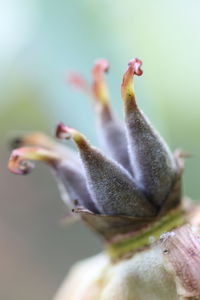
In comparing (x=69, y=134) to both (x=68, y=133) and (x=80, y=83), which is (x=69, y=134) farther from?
(x=80, y=83)

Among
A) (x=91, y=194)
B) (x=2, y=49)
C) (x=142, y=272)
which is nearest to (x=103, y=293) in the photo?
(x=142, y=272)

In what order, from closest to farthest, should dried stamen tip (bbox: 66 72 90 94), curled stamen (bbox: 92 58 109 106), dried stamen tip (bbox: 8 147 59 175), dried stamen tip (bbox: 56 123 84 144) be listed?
dried stamen tip (bbox: 56 123 84 144) → dried stamen tip (bbox: 8 147 59 175) → curled stamen (bbox: 92 58 109 106) → dried stamen tip (bbox: 66 72 90 94)

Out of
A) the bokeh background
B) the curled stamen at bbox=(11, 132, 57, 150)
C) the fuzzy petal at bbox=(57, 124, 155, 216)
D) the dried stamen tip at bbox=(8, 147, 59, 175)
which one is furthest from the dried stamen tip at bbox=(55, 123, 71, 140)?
the bokeh background

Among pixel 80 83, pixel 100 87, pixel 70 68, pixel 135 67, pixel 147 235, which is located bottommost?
pixel 147 235

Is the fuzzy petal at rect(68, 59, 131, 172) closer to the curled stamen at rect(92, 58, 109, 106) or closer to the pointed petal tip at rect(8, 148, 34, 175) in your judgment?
the curled stamen at rect(92, 58, 109, 106)

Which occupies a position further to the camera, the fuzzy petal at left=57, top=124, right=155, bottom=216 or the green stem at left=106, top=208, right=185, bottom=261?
the green stem at left=106, top=208, right=185, bottom=261

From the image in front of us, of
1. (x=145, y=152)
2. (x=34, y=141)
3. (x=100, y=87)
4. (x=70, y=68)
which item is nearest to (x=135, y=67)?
(x=145, y=152)

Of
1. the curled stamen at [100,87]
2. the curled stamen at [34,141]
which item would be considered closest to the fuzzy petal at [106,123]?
the curled stamen at [100,87]

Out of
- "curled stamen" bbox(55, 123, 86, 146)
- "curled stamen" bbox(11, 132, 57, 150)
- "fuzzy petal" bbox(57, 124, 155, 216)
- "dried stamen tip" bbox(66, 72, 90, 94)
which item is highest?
"dried stamen tip" bbox(66, 72, 90, 94)
